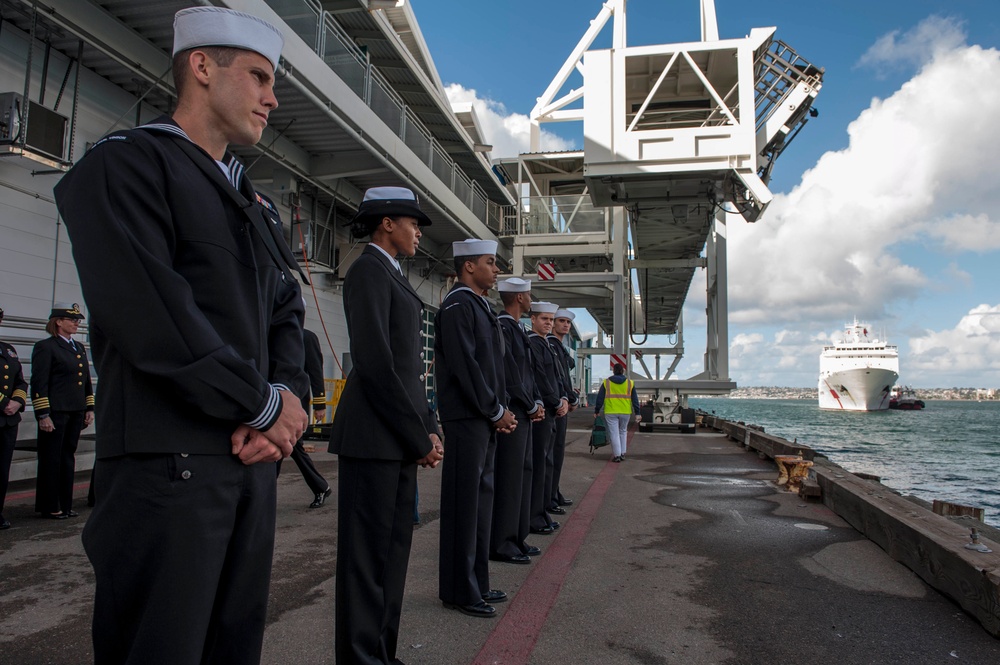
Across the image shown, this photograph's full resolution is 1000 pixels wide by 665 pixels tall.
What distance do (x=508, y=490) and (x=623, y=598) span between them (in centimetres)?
101

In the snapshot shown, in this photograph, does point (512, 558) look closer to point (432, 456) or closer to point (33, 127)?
point (432, 456)

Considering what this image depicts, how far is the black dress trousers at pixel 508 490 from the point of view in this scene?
4.66 meters

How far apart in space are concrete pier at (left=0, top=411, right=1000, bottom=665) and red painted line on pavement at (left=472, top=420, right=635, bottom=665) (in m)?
0.01

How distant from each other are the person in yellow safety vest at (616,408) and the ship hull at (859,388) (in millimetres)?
71539

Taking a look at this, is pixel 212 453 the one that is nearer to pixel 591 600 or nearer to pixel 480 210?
pixel 591 600

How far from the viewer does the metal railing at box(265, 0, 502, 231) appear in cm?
1044

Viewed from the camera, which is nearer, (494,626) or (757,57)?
(494,626)

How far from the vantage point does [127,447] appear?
149 cm

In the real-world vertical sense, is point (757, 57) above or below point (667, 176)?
above

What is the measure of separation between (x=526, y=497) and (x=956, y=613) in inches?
105

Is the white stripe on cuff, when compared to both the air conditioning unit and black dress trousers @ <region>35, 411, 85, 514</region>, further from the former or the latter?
the air conditioning unit

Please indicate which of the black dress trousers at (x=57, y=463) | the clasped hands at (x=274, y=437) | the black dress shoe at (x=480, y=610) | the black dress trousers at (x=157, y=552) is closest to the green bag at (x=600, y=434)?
the black dress trousers at (x=57, y=463)

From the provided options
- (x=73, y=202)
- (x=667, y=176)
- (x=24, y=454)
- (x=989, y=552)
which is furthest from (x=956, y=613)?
(x=667, y=176)

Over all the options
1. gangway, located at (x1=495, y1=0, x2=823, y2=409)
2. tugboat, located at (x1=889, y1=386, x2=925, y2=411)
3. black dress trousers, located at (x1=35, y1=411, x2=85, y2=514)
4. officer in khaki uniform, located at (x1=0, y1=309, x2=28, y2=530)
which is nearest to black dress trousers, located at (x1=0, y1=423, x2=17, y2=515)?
officer in khaki uniform, located at (x1=0, y1=309, x2=28, y2=530)
